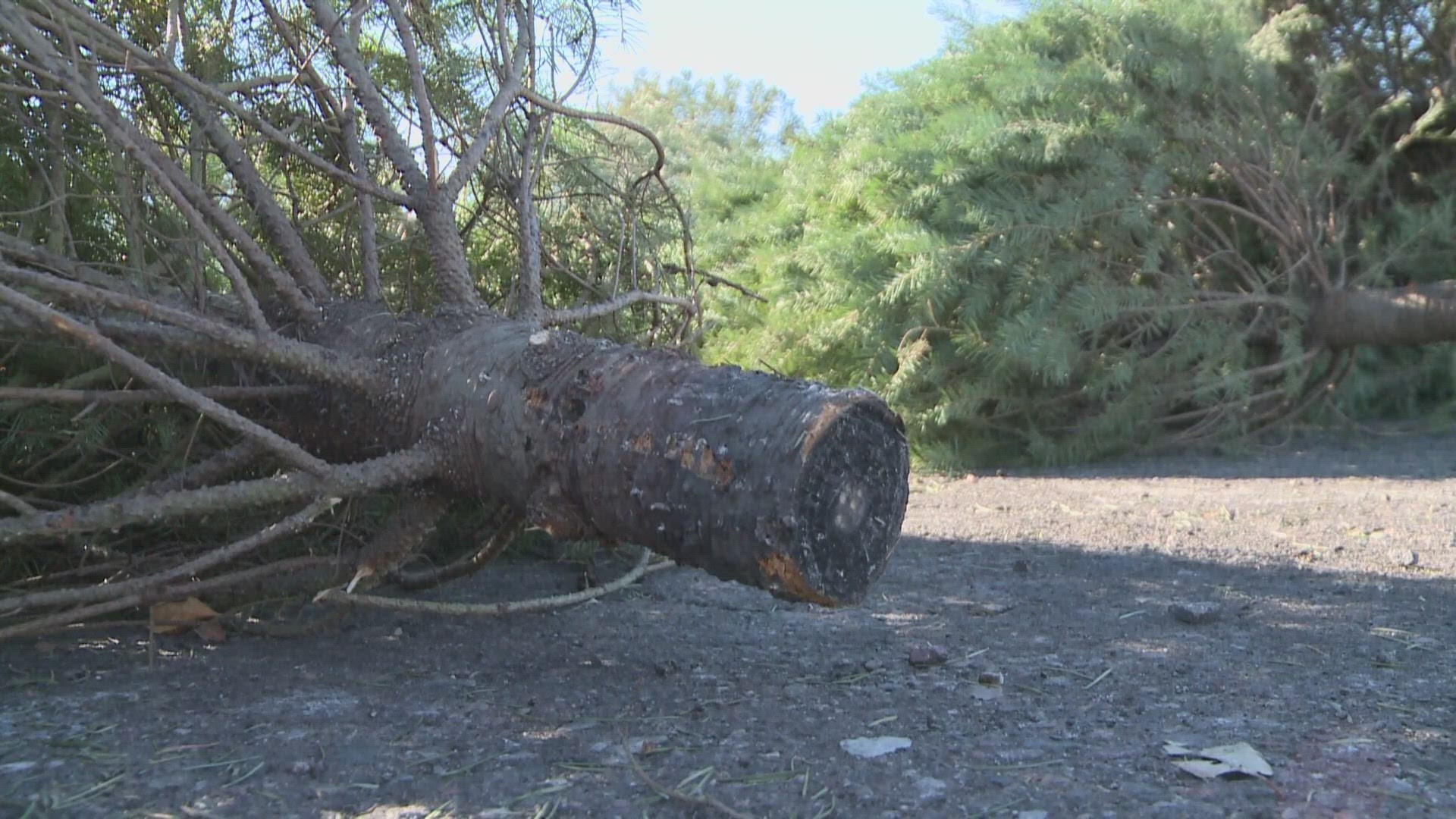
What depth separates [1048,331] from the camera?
534cm

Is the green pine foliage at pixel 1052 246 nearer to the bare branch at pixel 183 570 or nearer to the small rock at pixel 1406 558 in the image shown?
the small rock at pixel 1406 558

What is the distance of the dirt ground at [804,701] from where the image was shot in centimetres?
190

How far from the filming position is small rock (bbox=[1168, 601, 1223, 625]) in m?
2.95

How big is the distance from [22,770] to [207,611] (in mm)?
769

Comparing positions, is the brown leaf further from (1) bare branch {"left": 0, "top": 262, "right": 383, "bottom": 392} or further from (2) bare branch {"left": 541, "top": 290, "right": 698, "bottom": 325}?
(2) bare branch {"left": 541, "top": 290, "right": 698, "bottom": 325}

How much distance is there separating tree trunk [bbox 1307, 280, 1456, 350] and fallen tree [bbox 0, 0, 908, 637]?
12.7ft

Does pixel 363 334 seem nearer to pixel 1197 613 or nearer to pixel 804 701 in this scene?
pixel 804 701

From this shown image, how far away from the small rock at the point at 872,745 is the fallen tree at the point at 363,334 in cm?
26

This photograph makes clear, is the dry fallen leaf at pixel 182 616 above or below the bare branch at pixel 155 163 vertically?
below

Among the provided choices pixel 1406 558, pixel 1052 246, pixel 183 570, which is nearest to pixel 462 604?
pixel 183 570

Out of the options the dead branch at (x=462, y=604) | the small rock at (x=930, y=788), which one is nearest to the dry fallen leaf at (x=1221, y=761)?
the small rock at (x=930, y=788)

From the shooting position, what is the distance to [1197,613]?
9.67ft

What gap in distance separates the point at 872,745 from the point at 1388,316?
16.9ft

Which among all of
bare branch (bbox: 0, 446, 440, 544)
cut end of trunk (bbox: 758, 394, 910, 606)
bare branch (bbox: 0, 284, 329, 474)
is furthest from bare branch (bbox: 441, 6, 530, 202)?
cut end of trunk (bbox: 758, 394, 910, 606)
